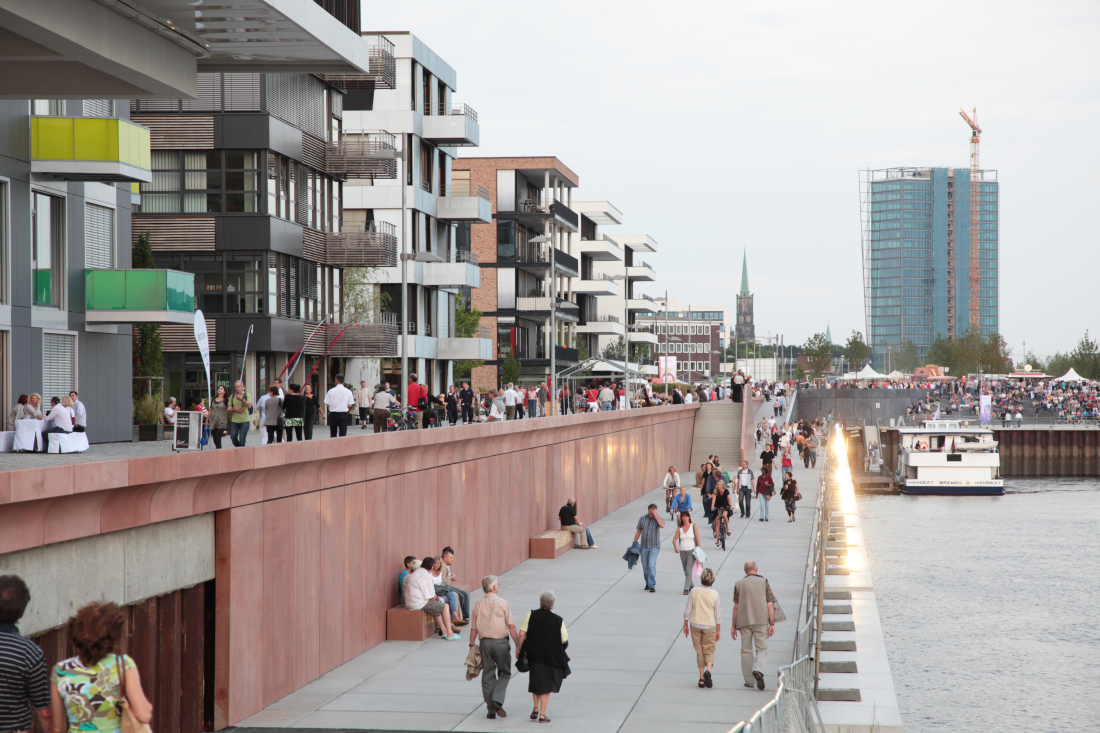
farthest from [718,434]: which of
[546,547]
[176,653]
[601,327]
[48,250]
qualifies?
[176,653]

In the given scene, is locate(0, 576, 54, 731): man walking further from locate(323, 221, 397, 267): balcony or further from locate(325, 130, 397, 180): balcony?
locate(323, 221, 397, 267): balcony

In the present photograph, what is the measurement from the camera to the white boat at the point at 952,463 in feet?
249

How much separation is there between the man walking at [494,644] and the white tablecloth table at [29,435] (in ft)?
40.8

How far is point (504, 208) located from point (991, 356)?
406 feet

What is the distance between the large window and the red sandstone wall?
16.4m

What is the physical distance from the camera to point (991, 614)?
3506 centimetres

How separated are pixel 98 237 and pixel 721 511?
17444mm

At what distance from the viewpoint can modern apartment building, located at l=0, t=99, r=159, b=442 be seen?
26.2 m

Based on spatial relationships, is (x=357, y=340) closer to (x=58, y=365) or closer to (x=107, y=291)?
(x=107, y=291)

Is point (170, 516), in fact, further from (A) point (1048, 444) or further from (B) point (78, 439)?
(A) point (1048, 444)

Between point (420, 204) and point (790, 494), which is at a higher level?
point (420, 204)

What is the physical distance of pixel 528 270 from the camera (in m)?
82.2

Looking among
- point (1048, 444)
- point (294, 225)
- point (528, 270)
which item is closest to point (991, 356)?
point (1048, 444)

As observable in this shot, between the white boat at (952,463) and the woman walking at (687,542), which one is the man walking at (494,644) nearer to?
the woman walking at (687,542)
